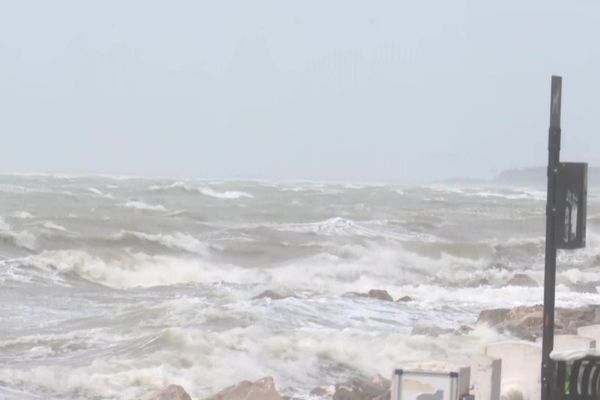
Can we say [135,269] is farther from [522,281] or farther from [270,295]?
[522,281]

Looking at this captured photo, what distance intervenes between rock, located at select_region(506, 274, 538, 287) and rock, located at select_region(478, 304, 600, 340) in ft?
19.8

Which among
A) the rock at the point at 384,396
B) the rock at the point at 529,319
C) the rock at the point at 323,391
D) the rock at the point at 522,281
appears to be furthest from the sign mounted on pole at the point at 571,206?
the rock at the point at 522,281

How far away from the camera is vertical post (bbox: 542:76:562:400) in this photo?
14.5ft

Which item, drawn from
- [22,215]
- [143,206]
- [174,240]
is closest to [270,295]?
[174,240]

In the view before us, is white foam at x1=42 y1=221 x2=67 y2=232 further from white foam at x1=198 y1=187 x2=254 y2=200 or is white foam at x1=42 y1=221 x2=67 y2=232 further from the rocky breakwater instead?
the rocky breakwater

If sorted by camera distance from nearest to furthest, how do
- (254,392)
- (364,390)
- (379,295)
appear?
(254,392)
(364,390)
(379,295)

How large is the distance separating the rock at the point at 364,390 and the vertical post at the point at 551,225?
3.60 m

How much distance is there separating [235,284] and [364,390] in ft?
38.1

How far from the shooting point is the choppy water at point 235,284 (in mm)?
10500

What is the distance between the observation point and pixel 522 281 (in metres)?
19.8

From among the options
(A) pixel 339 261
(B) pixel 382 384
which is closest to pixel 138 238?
(A) pixel 339 261

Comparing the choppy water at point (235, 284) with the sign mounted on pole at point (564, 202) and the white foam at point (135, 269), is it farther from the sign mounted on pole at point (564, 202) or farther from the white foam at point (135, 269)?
the sign mounted on pole at point (564, 202)

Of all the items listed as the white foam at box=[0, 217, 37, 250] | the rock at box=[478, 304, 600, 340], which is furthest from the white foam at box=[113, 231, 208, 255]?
the rock at box=[478, 304, 600, 340]

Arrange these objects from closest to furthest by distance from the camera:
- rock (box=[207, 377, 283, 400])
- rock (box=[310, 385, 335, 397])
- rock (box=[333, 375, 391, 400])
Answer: rock (box=[207, 377, 283, 400]) < rock (box=[333, 375, 391, 400]) < rock (box=[310, 385, 335, 397])
